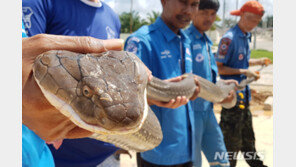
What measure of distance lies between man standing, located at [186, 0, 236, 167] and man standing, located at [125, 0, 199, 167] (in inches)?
17.4

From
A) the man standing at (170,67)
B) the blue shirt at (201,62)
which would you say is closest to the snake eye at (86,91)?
the man standing at (170,67)

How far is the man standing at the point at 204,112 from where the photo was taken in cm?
340

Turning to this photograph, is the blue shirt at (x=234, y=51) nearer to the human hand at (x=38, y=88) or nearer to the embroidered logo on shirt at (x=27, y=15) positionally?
the embroidered logo on shirt at (x=27, y=15)

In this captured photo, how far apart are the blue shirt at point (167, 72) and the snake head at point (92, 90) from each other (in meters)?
1.60

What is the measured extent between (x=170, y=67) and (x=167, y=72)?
73 millimetres

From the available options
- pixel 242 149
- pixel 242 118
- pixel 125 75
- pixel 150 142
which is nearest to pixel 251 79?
pixel 242 118

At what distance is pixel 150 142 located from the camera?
1.97 metres

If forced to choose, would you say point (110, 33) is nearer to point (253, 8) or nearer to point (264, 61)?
point (253, 8)

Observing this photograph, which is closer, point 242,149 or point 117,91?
point 117,91


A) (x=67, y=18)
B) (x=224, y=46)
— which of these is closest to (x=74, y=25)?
(x=67, y=18)

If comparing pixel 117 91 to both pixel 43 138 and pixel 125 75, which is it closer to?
pixel 125 75

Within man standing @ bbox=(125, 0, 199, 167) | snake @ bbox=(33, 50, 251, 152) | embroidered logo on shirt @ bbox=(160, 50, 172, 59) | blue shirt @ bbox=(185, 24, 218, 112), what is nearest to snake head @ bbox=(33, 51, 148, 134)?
snake @ bbox=(33, 50, 251, 152)

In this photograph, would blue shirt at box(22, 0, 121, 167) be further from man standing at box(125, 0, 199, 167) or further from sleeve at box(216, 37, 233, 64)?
sleeve at box(216, 37, 233, 64)

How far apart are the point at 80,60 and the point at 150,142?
3.76ft
